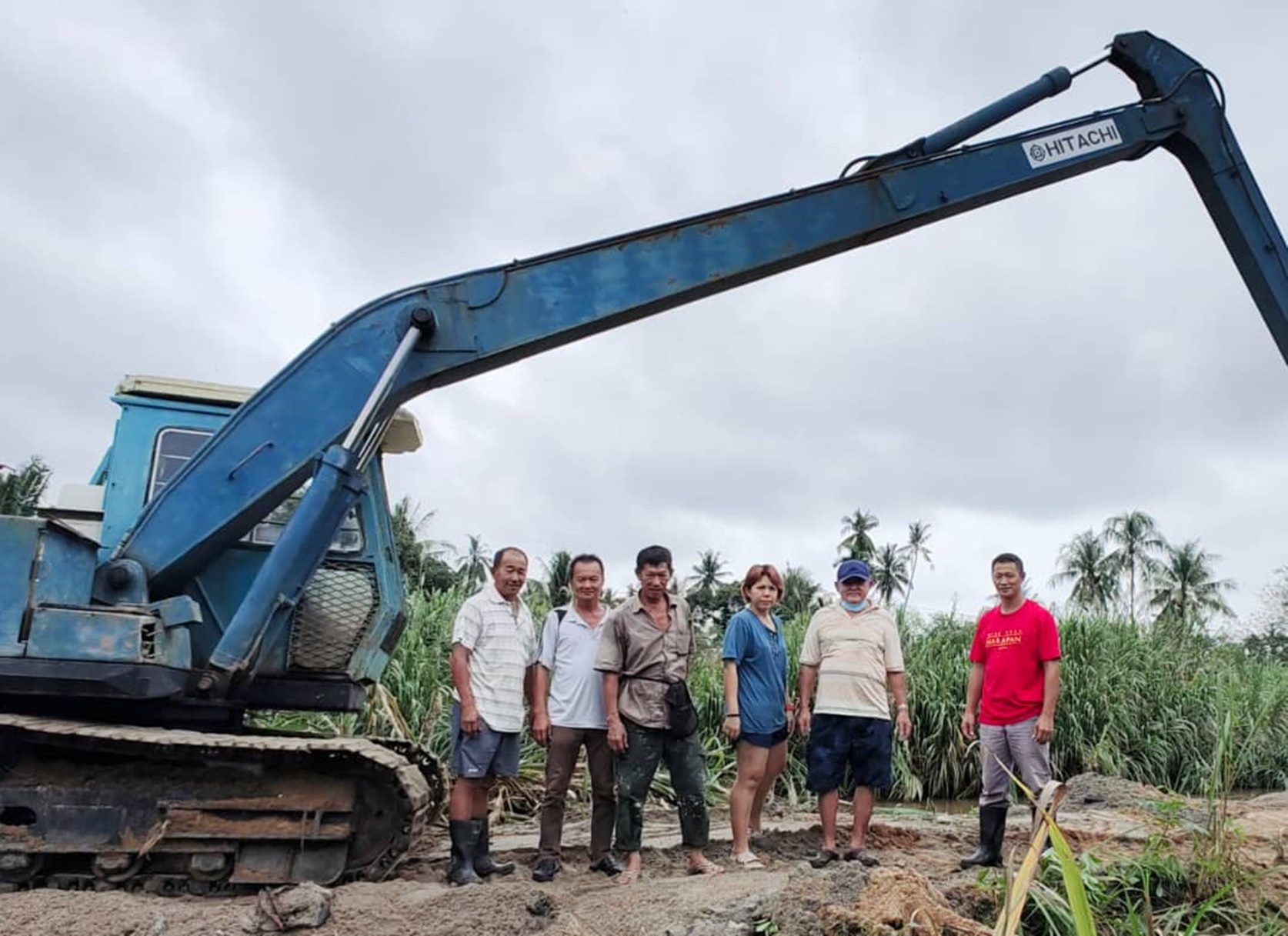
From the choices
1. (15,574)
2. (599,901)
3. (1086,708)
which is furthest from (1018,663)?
(1086,708)

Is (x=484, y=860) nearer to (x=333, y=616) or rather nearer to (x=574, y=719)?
(x=574, y=719)

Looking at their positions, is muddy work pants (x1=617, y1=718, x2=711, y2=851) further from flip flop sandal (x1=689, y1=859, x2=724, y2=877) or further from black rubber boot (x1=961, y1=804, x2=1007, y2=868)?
black rubber boot (x1=961, y1=804, x2=1007, y2=868)

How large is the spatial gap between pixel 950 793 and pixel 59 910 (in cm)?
847

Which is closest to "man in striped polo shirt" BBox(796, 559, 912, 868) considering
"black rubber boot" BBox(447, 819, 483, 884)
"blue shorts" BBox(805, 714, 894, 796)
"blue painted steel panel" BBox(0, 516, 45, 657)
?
"blue shorts" BBox(805, 714, 894, 796)

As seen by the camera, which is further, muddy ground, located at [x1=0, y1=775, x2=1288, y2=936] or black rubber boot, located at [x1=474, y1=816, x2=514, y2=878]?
black rubber boot, located at [x1=474, y1=816, x2=514, y2=878]

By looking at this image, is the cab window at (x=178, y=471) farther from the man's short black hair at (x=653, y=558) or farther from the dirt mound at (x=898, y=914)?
the dirt mound at (x=898, y=914)

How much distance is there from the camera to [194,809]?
5.04 meters

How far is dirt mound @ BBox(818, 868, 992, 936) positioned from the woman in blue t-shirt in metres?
1.54

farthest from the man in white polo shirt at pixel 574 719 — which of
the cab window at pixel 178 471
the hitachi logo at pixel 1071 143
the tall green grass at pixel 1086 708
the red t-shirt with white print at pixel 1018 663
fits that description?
the tall green grass at pixel 1086 708

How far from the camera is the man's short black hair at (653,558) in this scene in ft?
17.3

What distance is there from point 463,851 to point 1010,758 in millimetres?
2816

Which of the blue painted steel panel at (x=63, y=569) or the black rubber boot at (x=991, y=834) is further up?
the blue painted steel panel at (x=63, y=569)

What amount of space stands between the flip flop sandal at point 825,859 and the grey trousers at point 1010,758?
2.64 feet

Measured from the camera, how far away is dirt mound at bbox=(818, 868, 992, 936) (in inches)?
139
